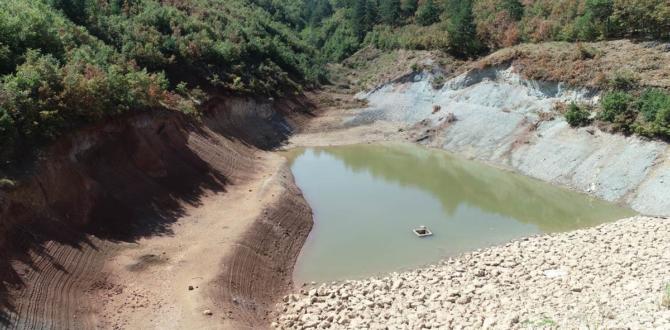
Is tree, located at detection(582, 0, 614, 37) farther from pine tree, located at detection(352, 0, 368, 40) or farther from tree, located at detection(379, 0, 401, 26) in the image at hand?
pine tree, located at detection(352, 0, 368, 40)

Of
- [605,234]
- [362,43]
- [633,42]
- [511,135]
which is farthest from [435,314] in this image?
[362,43]

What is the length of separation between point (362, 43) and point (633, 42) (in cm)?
3630

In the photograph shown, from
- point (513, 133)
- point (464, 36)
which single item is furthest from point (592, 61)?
point (464, 36)

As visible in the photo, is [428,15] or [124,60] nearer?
[124,60]

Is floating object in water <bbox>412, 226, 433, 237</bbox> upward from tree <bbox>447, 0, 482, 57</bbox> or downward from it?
downward

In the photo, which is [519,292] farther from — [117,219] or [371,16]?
[371,16]

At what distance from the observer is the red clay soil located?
12.7m

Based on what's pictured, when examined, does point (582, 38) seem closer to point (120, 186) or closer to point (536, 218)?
point (536, 218)

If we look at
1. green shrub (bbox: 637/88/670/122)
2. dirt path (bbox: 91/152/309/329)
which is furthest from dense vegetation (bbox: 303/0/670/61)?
dirt path (bbox: 91/152/309/329)

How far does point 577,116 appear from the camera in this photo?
30.6 m

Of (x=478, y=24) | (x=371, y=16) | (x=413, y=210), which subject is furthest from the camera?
(x=371, y=16)

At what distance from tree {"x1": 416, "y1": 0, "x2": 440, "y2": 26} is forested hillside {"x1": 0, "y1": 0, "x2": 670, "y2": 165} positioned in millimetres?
165

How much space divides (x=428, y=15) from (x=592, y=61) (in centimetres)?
3098

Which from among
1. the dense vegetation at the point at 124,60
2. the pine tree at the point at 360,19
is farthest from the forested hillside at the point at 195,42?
the pine tree at the point at 360,19
